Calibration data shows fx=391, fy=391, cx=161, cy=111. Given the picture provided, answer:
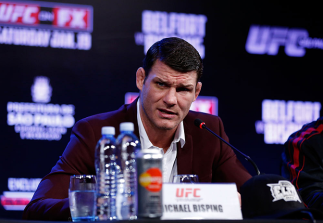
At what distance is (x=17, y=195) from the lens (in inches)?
108

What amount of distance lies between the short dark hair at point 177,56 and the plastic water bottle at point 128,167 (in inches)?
23.9

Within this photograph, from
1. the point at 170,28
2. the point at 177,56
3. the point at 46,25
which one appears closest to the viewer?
the point at 177,56

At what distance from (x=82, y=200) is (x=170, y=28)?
6.80 ft

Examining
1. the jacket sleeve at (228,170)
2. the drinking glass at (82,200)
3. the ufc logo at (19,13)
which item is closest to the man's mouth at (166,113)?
the jacket sleeve at (228,170)

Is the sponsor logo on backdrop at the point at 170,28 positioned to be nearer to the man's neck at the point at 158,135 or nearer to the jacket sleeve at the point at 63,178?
the man's neck at the point at 158,135

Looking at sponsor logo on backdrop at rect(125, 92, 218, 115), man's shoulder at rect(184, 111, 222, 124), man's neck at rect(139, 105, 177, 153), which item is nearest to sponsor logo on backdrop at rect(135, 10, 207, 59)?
sponsor logo on backdrop at rect(125, 92, 218, 115)

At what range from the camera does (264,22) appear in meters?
3.23

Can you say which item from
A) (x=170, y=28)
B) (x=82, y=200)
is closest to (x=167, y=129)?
(x=82, y=200)

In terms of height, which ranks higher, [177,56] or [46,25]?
[46,25]

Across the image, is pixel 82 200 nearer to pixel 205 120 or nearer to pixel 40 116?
pixel 205 120

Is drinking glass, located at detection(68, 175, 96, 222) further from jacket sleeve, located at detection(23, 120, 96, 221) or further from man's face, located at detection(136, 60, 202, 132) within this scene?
man's face, located at detection(136, 60, 202, 132)

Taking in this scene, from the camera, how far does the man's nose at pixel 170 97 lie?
1.81 metres

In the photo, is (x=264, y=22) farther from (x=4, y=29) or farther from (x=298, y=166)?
A: (x=4, y=29)

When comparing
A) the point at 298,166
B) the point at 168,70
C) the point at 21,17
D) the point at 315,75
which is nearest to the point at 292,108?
the point at 315,75
